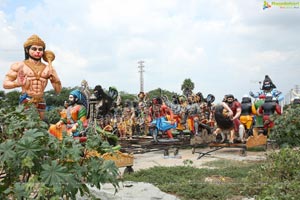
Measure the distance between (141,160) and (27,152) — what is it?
25.5ft

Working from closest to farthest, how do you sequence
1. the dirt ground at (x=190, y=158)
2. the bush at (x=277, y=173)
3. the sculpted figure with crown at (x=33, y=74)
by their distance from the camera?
the bush at (x=277, y=173) < the sculpted figure with crown at (x=33, y=74) < the dirt ground at (x=190, y=158)

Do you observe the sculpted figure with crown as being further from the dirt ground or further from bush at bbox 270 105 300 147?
bush at bbox 270 105 300 147

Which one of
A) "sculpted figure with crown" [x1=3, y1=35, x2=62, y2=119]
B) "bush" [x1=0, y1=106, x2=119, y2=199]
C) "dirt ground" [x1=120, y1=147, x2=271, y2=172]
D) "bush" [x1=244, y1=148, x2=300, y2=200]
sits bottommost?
"dirt ground" [x1=120, y1=147, x2=271, y2=172]

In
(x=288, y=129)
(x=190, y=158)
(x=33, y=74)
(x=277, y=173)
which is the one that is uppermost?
(x=33, y=74)

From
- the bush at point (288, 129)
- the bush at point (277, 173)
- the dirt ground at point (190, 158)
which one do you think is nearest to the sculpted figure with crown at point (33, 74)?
the dirt ground at point (190, 158)

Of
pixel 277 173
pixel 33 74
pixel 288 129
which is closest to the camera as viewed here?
pixel 277 173

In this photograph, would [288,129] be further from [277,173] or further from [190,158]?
[277,173]

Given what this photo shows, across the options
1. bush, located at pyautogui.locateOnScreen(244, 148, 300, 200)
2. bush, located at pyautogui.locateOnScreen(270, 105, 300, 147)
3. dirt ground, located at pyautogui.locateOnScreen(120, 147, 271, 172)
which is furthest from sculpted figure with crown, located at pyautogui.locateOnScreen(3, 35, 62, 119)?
bush, located at pyautogui.locateOnScreen(270, 105, 300, 147)

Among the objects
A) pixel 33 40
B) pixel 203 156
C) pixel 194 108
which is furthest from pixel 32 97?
pixel 194 108

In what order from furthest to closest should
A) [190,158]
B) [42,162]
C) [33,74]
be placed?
[190,158] < [33,74] < [42,162]

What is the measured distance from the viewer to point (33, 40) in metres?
7.70

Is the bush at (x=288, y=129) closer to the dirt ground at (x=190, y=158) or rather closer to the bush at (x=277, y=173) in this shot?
the dirt ground at (x=190, y=158)

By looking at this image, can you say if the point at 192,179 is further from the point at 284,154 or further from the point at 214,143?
the point at 214,143

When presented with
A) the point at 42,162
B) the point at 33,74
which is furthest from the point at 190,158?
the point at 42,162
